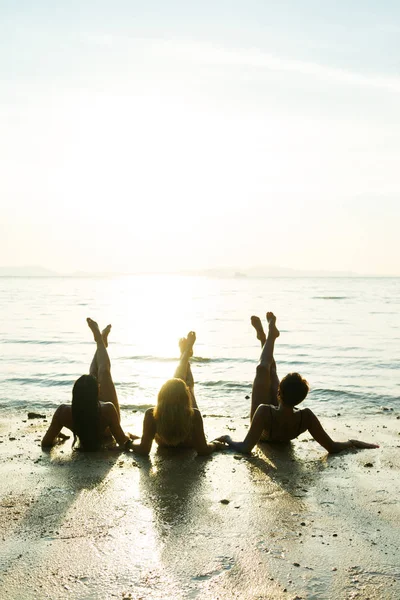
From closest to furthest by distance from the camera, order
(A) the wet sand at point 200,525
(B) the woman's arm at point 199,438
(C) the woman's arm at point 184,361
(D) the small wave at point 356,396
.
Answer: (A) the wet sand at point 200,525 → (B) the woman's arm at point 199,438 → (C) the woman's arm at point 184,361 → (D) the small wave at point 356,396

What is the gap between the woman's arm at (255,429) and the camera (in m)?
7.19

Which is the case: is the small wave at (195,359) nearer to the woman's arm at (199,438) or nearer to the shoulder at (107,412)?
the shoulder at (107,412)

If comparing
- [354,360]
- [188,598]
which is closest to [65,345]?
[354,360]

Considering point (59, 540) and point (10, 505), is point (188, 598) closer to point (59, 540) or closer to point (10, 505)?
point (59, 540)

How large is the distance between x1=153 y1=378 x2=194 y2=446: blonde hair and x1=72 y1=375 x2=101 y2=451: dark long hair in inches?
32.2

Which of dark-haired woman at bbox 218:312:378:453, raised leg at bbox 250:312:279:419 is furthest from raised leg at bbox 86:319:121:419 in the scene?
raised leg at bbox 250:312:279:419

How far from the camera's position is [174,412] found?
676cm

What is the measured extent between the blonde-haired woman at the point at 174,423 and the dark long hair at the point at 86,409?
1.70 ft

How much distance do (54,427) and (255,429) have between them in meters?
2.64

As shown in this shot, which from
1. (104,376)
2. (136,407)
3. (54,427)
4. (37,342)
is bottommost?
(37,342)

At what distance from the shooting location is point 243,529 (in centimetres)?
479

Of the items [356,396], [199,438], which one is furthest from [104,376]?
[356,396]

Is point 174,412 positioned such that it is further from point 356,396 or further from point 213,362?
point 213,362

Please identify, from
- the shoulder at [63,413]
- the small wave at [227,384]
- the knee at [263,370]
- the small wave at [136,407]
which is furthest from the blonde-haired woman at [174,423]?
the small wave at [227,384]
